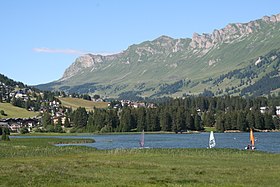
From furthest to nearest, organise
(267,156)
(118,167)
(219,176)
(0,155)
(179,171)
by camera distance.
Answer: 1. (0,155)
2. (267,156)
3. (118,167)
4. (179,171)
5. (219,176)

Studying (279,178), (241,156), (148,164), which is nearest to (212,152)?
(241,156)

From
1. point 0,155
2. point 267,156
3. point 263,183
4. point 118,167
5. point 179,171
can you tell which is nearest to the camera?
point 263,183

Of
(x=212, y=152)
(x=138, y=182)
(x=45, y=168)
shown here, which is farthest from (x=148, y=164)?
(x=212, y=152)

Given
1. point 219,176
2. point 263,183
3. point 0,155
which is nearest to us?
point 263,183

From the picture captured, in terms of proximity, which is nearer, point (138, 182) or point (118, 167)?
point (138, 182)

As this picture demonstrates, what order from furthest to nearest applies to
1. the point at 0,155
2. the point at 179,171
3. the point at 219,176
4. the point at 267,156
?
the point at 0,155 → the point at 267,156 → the point at 179,171 → the point at 219,176

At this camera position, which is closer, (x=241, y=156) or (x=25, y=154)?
(x=241, y=156)

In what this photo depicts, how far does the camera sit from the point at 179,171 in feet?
202

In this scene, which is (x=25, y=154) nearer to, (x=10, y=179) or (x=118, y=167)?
(x=118, y=167)

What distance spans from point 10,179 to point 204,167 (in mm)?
24239

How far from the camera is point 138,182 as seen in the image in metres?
51.3

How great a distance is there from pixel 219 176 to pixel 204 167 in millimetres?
10046

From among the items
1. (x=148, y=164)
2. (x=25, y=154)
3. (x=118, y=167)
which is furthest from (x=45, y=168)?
(x=25, y=154)

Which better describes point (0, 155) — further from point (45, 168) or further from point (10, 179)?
point (10, 179)
